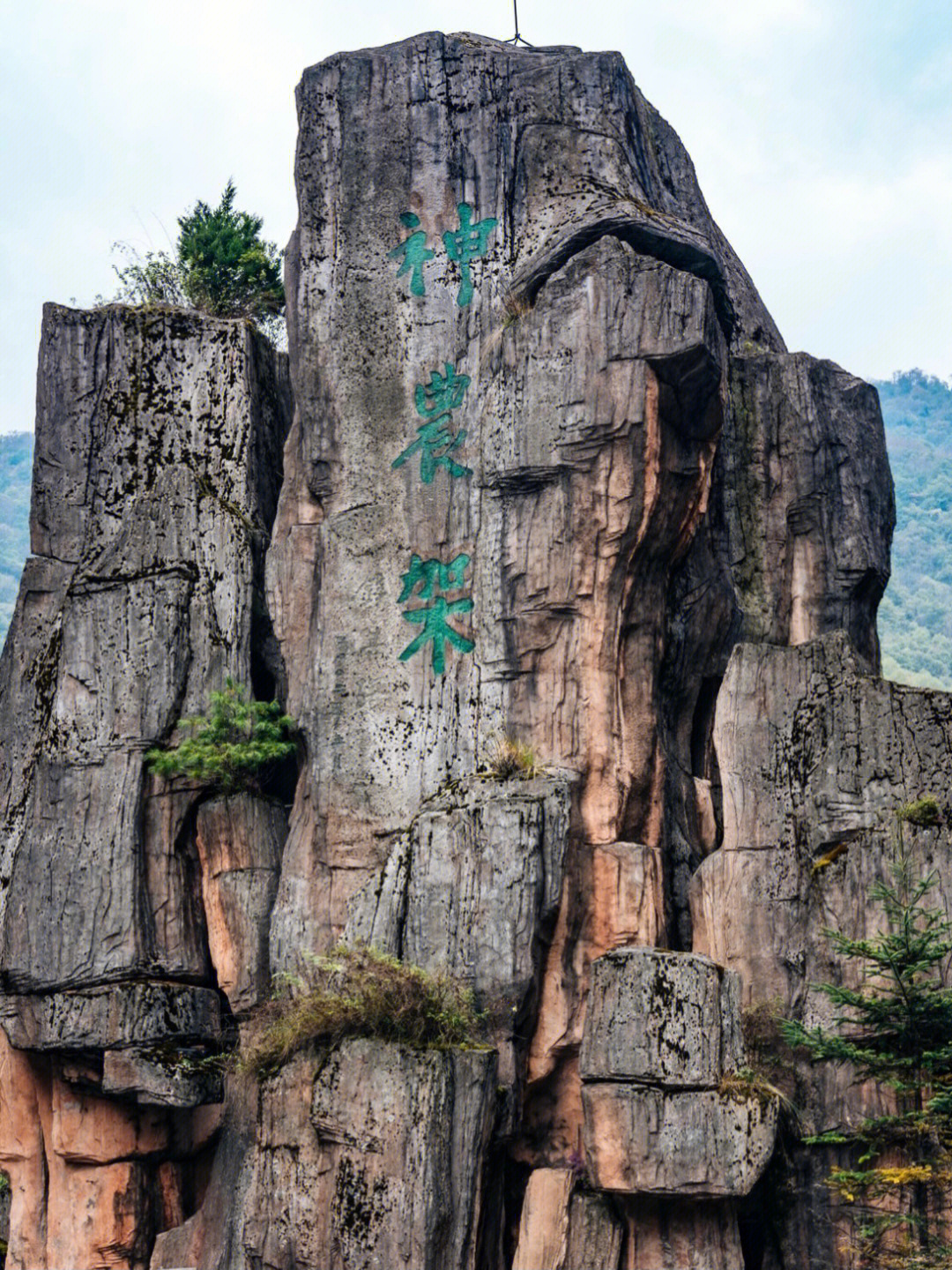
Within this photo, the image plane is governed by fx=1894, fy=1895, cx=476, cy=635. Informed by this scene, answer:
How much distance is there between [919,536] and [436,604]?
70.5 meters

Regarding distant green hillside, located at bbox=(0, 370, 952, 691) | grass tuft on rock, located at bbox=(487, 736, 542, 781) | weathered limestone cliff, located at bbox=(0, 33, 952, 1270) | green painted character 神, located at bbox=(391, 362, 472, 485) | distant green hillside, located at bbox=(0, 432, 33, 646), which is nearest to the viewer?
weathered limestone cliff, located at bbox=(0, 33, 952, 1270)

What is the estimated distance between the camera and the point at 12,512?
101 metres

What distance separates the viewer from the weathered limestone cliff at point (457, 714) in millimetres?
16016

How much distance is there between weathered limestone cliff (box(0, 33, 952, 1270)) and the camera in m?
16.0

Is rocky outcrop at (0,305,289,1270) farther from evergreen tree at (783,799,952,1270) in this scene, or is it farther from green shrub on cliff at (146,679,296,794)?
evergreen tree at (783,799,952,1270)

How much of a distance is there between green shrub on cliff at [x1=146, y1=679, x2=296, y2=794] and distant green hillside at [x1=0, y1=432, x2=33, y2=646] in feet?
197

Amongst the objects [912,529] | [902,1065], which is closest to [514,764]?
[902,1065]

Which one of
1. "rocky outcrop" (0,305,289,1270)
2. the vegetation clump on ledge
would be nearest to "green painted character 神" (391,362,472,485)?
"rocky outcrop" (0,305,289,1270)

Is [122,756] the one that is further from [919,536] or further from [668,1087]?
[919,536]

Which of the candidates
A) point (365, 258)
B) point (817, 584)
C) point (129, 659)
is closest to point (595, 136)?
point (365, 258)

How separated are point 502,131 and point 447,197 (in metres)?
0.91

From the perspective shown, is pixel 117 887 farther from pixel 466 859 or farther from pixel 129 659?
pixel 466 859

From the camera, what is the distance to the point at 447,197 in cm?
1992

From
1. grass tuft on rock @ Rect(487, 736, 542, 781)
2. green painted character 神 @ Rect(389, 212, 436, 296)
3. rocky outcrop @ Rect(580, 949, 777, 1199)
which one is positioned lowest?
rocky outcrop @ Rect(580, 949, 777, 1199)
